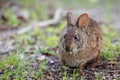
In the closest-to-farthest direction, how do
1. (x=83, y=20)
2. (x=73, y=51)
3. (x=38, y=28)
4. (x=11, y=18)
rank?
1. (x=73, y=51)
2. (x=83, y=20)
3. (x=38, y=28)
4. (x=11, y=18)

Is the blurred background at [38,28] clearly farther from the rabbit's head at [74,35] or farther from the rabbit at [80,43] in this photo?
the rabbit's head at [74,35]

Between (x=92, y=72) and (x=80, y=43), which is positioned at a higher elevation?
(x=80, y=43)

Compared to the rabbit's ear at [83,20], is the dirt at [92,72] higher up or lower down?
lower down

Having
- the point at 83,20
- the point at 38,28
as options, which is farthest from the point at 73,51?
the point at 38,28

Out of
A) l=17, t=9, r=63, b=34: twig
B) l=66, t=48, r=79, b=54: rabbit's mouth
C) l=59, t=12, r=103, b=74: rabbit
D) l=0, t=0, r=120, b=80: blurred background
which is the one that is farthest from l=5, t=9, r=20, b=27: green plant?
l=66, t=48, r=79, b=54: rabbit's mouth

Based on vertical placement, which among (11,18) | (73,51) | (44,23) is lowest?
(73,51)

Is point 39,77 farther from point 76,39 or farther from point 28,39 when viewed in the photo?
point 28,39

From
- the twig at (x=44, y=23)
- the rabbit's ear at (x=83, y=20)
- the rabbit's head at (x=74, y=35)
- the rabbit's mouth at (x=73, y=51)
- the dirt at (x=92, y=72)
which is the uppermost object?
the twig at (x=44, y=23)

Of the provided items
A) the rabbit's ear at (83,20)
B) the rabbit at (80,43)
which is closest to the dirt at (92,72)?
the rabbit at (80,43)

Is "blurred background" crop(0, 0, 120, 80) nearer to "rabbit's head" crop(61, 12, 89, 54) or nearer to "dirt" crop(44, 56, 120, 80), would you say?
"dirt" crop(44, 56, 120, 80)

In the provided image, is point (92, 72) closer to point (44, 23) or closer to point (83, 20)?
point (83, 20)
